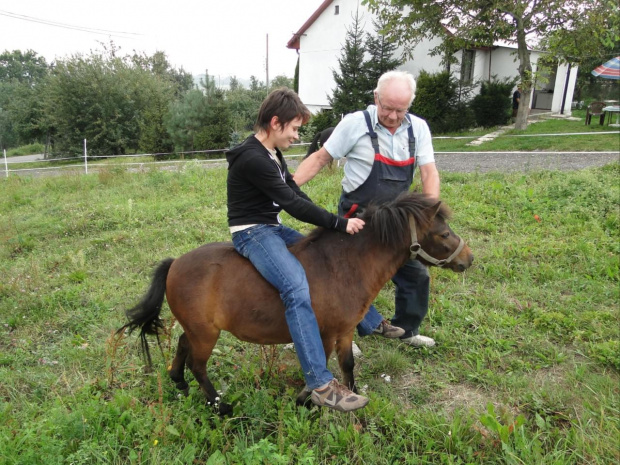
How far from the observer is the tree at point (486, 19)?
1498cm

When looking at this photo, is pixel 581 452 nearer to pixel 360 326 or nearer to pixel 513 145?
pixel 360 326

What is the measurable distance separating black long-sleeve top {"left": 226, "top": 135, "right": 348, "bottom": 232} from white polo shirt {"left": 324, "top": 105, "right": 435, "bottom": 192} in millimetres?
643

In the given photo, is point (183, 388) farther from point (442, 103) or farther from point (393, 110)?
point (442, 103)

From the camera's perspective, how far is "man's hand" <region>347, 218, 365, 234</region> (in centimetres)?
281

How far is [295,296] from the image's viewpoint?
2.68 meters

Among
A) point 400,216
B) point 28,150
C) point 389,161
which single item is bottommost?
point 28,150

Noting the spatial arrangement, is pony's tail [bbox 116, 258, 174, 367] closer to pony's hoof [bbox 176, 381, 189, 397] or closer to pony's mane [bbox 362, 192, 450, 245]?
pony's hoof [bbox 176, 381, 189, 397]

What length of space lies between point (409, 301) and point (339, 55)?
23.7 metres

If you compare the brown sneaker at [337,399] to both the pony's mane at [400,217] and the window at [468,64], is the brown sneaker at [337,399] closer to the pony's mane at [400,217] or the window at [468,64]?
the pony's mane at [400,217]

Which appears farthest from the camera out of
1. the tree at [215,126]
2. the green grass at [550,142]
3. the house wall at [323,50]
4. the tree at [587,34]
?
the house wall at [323,50]

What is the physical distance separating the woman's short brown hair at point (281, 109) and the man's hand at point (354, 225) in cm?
77

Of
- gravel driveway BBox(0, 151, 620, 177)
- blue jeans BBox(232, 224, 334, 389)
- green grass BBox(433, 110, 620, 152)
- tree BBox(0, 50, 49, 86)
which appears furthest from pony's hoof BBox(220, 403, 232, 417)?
tree BBox(0, 50, 49, 86)

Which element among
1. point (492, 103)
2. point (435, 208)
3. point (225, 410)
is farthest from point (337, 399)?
point (492, 103)

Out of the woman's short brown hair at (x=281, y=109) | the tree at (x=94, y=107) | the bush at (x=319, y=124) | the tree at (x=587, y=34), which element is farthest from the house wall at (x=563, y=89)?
the woman's short brown hair at (x=281, y=109)
